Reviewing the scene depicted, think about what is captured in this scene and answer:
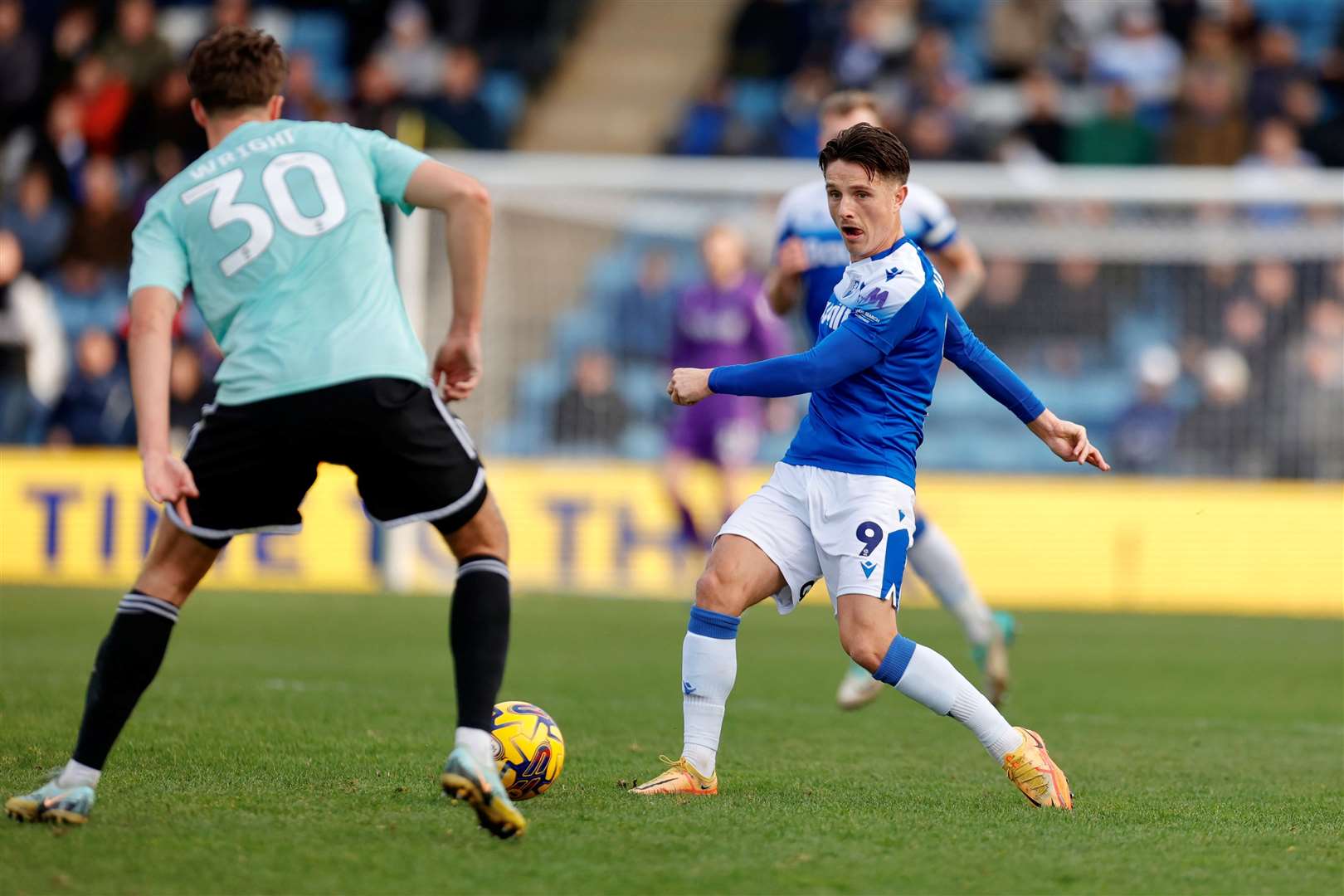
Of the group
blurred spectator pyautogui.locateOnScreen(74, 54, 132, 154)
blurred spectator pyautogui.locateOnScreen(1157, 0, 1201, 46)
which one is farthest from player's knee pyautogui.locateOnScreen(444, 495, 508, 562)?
blurred spectator pyautogui.locateOnScreen(1157, 0, 1201, 46)

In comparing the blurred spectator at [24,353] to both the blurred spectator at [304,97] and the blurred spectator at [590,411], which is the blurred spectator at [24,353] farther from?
the blurred spectator at [590,411]

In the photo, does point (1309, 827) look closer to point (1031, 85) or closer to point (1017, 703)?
point (1017, 703)

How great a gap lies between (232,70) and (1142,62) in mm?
14832

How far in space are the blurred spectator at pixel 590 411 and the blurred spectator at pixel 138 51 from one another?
21.5 feet

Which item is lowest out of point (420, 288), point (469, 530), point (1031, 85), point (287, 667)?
point (287, 667)

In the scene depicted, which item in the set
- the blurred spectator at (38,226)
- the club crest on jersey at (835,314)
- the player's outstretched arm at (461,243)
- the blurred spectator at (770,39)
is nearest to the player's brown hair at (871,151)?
the club crest on jersey at (835,314)

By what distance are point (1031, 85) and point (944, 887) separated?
47.6 feet

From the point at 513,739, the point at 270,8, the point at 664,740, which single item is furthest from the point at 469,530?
the point at 270,8

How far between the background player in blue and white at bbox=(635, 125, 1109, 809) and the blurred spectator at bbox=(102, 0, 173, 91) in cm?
1471

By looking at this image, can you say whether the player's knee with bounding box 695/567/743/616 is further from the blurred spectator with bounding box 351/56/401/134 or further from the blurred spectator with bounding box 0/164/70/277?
the blurred spectator with bounding box 0/164/70/277

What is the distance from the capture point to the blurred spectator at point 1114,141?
16.6m

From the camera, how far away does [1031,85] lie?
56.9ft

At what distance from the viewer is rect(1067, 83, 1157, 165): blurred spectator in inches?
655

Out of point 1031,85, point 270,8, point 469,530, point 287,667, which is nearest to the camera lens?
point 469,530
